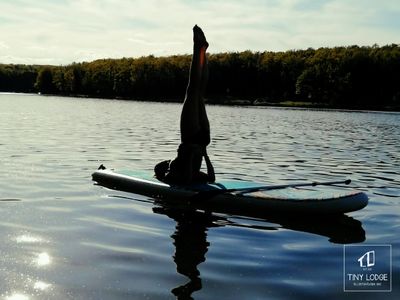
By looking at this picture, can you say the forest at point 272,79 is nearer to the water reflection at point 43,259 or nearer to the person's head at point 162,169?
the person's head at point 162,169

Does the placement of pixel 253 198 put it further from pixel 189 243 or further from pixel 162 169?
pixel 162 169

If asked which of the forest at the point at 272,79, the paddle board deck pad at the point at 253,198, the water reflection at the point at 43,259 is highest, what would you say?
the forest at the point at 272,79

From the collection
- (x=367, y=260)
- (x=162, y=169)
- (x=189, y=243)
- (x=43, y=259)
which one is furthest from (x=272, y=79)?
(x=43, y=259)

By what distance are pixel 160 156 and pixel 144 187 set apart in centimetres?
1027

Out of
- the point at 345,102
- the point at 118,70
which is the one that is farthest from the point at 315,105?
the point at 118,70

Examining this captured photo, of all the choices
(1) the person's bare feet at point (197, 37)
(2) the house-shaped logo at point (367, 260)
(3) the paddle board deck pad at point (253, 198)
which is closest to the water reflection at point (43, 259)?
(3) the paddle board deck pad at point (253, 198)

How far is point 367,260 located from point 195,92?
633 centimetres

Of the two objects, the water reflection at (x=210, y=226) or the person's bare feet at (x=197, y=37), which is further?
the person's bare feet at (x=197, y=37)

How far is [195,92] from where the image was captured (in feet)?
45.1

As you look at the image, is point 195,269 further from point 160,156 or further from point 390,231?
point 160,156

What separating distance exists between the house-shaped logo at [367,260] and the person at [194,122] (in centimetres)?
520

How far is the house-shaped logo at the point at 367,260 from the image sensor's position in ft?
30.8

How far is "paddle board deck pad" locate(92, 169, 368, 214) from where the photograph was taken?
11945 millimetres

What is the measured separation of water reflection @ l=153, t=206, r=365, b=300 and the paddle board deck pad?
0.25 meters
